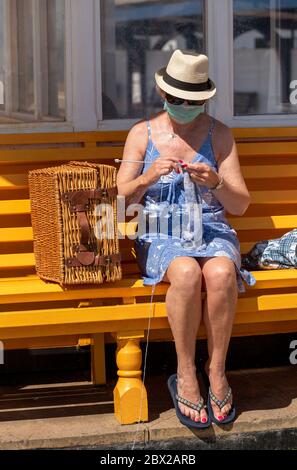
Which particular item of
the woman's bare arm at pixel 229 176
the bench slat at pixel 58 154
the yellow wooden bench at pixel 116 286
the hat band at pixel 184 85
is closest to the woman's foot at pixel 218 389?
the yellow wooden bench at pixel 116 286

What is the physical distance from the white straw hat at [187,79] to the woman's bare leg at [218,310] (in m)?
0.71

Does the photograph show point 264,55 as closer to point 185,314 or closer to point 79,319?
point 185,314

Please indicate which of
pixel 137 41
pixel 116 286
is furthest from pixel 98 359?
pixel 137 41

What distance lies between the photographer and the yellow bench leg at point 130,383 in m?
3.96

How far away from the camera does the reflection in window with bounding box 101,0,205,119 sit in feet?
16.7

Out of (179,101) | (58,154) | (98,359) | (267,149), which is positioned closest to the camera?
(179,101)

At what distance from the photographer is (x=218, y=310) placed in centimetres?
386

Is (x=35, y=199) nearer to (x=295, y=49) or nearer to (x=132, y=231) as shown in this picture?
(x=132, y=231)

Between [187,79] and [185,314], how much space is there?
3.32 feet

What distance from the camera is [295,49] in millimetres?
5523

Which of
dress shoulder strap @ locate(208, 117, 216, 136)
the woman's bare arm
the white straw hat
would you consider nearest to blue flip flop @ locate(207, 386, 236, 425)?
the woman's bare arm

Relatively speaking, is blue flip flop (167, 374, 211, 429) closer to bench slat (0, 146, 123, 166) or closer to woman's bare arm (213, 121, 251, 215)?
woman's bare arm (213, 121, 251, 215)

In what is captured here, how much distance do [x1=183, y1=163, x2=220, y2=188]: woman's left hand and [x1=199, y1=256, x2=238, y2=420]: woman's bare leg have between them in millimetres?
322

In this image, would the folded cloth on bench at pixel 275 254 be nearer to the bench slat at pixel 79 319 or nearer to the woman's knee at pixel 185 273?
the bench slat at pixel 79 319
